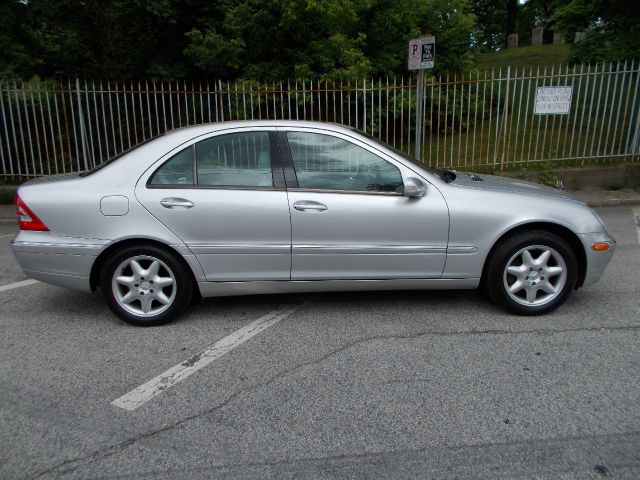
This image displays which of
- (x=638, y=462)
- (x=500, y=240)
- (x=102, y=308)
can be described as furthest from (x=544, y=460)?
(x=102, y=308)

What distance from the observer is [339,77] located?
36.1ft

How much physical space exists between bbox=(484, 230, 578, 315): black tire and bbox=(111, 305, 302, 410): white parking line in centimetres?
170

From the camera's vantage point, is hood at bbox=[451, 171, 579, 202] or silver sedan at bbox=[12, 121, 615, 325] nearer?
silver sedan at bbox=[12, 121, 615, 325]

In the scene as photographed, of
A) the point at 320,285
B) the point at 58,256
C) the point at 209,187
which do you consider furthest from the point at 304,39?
the point at 58,256

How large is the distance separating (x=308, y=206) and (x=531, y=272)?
1.83 meters

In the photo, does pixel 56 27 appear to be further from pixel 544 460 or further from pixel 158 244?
pixel 544 460

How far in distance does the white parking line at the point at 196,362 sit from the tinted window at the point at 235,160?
1.10 meters

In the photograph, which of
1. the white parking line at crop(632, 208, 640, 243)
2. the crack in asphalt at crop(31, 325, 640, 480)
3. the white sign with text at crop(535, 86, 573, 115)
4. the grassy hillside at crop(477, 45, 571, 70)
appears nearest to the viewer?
the crack in asphalt at crop(31, 325, 640, 480)

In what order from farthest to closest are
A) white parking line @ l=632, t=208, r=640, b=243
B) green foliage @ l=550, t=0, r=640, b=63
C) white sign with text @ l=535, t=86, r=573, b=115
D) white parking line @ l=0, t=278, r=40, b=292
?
green foliage @ l=550, t=0, r=640, b=63, white sign with text @ l=535, t=86, r=573, b=115, white parking line @ l=632, t=208, r=640, b=243, white parking line @ l=0, t=278, r=40, b=292

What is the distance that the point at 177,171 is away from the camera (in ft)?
13.1

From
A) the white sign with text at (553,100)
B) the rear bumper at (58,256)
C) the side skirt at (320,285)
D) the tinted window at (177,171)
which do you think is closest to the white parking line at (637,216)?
the white sign with text at (553,100)

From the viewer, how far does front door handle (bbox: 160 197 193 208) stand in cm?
390

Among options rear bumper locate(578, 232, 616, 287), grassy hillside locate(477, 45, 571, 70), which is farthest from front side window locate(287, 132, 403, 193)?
grassy hillside locate(477, 45, 571, 70)

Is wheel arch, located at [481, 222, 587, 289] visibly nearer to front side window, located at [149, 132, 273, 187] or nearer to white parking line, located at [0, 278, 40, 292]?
front side window, located at [149, 132, 273, 187]
